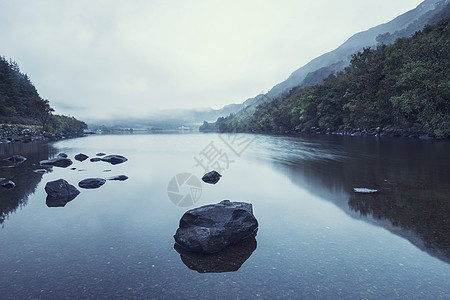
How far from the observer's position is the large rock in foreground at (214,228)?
7.74 m

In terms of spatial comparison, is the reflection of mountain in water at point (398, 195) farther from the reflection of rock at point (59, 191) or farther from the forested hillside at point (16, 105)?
the forested hillside at point (16, 105)

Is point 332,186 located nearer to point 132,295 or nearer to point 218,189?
point 218,189

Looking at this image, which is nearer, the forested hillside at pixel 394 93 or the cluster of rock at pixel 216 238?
the cluster of rock at pixel 216 238

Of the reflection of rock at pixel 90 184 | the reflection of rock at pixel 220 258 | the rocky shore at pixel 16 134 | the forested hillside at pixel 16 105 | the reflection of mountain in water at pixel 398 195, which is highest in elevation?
the forested hillside at pixel 16 105

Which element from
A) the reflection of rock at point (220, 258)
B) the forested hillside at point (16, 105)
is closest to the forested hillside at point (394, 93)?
the reflection of rock at point (220, 258)

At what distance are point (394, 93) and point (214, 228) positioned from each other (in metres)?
70.7

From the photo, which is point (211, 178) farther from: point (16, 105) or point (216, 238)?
point (16, 105)

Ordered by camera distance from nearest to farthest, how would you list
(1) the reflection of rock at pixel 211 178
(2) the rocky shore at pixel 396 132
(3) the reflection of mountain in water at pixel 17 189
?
(3) the reflection of mountain in water at pixel 17 189
(1) the reflection of rock at pixel 211 178
(2) the rocky shore at pixel 396 132

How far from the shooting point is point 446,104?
45.7 meters

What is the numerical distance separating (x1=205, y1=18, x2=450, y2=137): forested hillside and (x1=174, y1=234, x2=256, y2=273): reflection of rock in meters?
50.7

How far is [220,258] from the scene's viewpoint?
24.6 ft

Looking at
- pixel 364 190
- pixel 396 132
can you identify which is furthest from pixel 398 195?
pixel 396 132

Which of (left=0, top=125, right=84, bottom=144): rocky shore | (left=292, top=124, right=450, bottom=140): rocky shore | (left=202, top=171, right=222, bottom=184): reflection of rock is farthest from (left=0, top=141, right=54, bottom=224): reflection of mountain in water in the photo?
(left=292, top=124, right=450, bottom=140): rocky shore

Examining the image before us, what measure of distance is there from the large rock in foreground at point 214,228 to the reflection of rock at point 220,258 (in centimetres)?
15
